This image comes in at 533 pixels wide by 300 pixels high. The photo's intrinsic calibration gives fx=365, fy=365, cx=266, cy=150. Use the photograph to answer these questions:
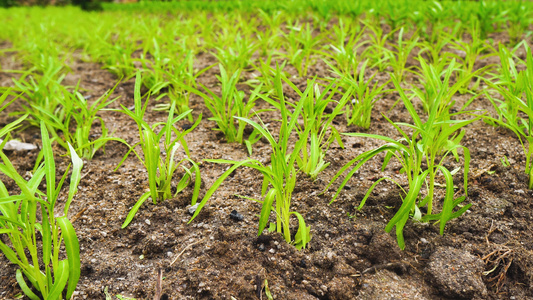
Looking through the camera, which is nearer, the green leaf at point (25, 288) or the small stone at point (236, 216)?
the green leaf at point (25, 288)

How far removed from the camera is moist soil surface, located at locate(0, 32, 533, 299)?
1202 millimetres

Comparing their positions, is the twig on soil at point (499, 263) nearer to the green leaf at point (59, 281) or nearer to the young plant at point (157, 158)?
the young plant at point (157, 158)

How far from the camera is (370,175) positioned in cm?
174

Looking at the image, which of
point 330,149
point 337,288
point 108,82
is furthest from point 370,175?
point 108,82

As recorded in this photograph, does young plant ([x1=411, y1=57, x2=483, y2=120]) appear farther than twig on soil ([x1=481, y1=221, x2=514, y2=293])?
Yes

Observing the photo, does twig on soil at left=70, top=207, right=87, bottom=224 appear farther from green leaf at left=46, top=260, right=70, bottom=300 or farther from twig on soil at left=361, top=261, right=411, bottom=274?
twig on soil at left=361, top=261, right=411, bottom=274

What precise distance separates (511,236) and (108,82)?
3.10 m

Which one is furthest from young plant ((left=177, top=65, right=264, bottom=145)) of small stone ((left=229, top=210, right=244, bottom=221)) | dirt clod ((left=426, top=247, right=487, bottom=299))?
dirt clod ((left=426, top=247, right=487, bottom=299))

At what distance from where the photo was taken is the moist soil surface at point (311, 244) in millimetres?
1202

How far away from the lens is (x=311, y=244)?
1362 mm

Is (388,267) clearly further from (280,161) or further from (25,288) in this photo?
(25,288)

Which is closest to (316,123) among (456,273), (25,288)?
(456,273)

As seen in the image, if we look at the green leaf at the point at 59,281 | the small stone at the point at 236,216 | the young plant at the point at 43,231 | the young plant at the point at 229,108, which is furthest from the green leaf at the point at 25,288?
the young plant at the point at 229,108

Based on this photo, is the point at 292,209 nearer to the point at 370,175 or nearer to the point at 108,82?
the point at 370,175
